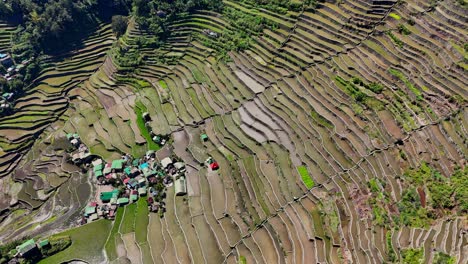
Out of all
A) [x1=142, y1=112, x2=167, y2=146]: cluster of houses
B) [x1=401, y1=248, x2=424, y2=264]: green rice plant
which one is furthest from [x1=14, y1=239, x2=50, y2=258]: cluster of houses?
[x1=401, y1=248, x2=424, y2=264]: green rice plant

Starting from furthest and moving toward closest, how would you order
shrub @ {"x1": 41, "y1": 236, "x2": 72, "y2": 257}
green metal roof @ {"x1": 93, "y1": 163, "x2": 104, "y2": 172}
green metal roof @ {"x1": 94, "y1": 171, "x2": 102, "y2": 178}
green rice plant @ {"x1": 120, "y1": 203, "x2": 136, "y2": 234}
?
green metal roof @ {"x1": 93, "y1": 163, "x2": 104, "y2": 172}, green metal roof @ {"x1": 94, "y1": 171, "x2": 102, "y2": 178}, green rice plant @ {"x1": 120, "y1": 203, "x2": 136, "y2": 234}, shrub @ {"x1": 41, "y1": 236, "x2": 72, "y2": 257}

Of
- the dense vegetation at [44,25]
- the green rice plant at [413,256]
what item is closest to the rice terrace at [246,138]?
the green rice plant at [413,256]

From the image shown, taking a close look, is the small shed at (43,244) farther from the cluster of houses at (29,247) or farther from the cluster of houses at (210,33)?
the cluster of houses at (210,33)

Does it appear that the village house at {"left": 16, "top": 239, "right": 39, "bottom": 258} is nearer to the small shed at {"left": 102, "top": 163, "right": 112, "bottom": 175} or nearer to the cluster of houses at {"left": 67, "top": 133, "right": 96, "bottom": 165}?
the small shed at {"left": 102, "top": 163, "right": 112, "bottom": 175}

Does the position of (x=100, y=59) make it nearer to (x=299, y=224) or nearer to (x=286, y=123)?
(x=286, y=123)

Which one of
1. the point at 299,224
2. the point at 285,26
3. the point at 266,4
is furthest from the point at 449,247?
the point at 266,4

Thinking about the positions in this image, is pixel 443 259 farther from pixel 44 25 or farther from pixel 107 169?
pixel 44 25
